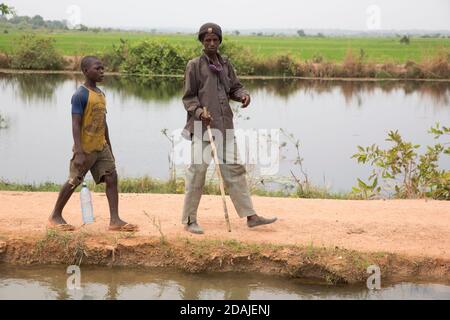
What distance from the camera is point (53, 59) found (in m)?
28.7

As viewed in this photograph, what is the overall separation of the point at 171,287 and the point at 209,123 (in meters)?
1.24

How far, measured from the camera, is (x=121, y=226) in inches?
229

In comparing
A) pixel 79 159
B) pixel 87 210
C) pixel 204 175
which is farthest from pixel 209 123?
pixel 87 210

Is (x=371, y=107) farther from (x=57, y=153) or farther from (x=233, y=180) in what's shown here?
(x=233, y=180)

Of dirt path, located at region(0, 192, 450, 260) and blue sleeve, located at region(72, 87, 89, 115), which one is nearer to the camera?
blue sleeve, located at region(72, 87, 89, 115)

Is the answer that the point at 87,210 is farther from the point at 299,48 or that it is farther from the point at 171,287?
the point at 299,48

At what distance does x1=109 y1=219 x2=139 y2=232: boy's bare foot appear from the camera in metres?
5.80

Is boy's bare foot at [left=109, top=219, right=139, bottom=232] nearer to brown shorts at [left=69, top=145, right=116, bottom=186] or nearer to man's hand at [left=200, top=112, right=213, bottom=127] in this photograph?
brown shorts at [left=69, top=145, right=116, bottom=186]

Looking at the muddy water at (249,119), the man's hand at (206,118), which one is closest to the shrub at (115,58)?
the muddy water at (249,119)

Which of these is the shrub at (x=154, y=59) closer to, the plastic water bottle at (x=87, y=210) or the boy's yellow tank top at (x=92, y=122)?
the plastic water bottle at (x=87, y=210)

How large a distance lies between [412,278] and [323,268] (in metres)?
0.66

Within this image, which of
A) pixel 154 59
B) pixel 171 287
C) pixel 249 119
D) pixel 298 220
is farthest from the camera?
pixel 154 59

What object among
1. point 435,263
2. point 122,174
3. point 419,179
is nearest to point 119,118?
point 122,174

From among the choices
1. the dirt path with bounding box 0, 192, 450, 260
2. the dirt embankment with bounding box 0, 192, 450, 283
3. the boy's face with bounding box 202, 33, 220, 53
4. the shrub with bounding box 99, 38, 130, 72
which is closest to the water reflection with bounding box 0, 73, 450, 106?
the shrub with bounding box 99, 38, 130, 72
